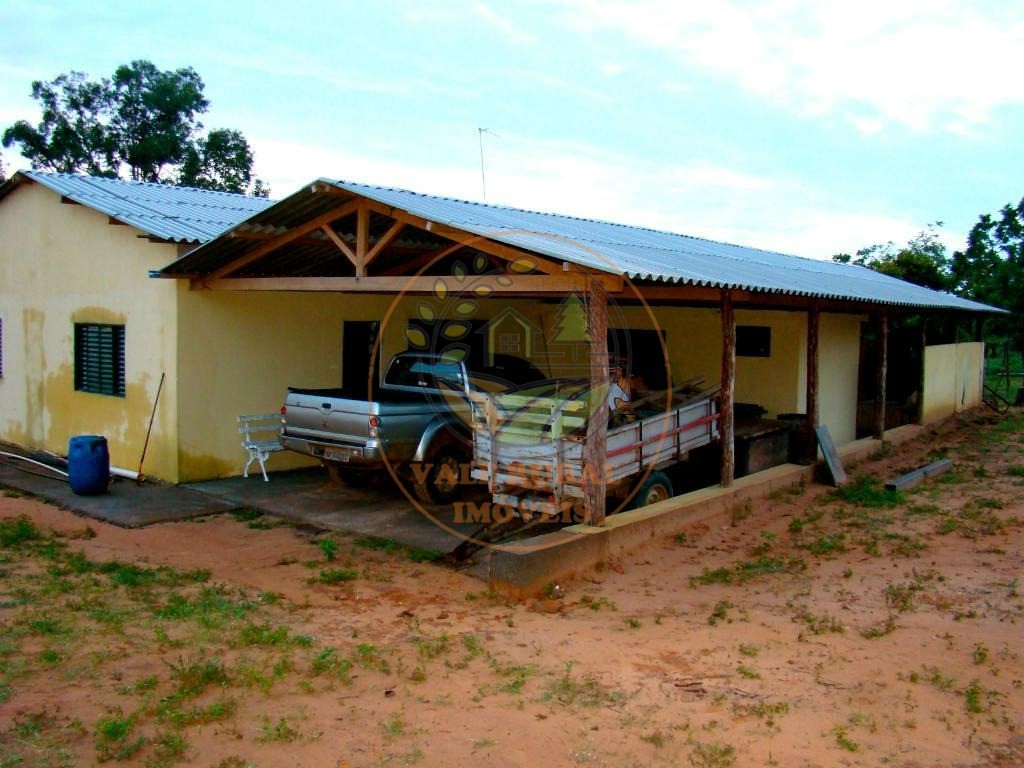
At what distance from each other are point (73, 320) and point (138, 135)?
25.5 metres

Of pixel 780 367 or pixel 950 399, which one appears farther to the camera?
pixel 950 399

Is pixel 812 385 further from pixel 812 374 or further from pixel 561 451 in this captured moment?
pixel 561 451

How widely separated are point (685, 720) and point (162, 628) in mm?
3417

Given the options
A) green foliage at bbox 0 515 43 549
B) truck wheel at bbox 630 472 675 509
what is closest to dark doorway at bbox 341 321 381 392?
green foliage at bbox 0 515 43 549

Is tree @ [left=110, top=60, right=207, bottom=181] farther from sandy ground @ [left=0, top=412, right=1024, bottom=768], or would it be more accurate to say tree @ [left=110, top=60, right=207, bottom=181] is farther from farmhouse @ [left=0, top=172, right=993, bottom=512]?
sandy ground @ [left=0, top=412, right=1024, bottom=768]

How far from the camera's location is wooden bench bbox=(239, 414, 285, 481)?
33.2 ft

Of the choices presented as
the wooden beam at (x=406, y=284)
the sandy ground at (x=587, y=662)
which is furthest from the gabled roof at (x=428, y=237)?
the sandy ground at (x=587, y=662)

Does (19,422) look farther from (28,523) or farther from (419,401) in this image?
(419,401)

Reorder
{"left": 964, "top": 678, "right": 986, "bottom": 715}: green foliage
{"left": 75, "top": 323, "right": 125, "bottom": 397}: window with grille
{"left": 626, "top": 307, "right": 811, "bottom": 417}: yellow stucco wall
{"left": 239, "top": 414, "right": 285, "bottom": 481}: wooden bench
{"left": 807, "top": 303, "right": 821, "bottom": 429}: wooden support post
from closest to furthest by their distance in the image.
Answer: {"left": 964, "top": 678, "right": 986, "bottom": 715}: green foliage, {"left": 239, "top": 414, "right": 285, "bottom": 481}: wooden bench, {"left": 75, "top": 323, "right": 125, "bottom": 397}: window with grille, {"left": 807, "top": 303, "right": 821, "bottom": 429}: wooden support post, {"left": 626, "top": 307, "right": 811, "bottom": 417}: yellow stucco wall

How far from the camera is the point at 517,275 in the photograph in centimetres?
702

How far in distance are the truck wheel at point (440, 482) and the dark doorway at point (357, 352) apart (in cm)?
280

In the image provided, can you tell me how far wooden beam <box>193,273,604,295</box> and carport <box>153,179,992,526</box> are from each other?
1 centimetres

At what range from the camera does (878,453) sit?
13094 mm

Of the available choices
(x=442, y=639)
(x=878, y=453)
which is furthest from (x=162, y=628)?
(x=878, y=453)
